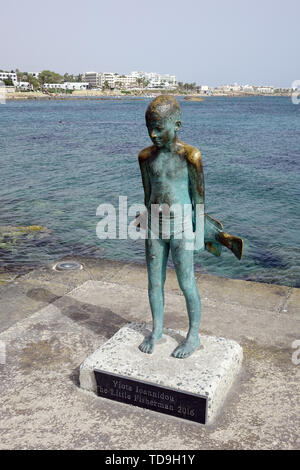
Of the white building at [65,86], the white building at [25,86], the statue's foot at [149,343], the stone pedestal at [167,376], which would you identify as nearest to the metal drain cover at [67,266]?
the stone pedestal at [167,376]

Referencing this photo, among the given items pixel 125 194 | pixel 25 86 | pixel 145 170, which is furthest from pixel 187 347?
pixel 25 86

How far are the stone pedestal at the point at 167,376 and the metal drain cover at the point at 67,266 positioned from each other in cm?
301

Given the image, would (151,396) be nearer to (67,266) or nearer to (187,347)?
(187,347)

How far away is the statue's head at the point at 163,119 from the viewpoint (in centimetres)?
357

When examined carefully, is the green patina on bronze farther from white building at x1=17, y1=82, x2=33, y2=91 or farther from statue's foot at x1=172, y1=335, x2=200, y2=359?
white building at x1=17, y1=82, x2=33, y2=91

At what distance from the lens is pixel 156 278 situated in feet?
13.6

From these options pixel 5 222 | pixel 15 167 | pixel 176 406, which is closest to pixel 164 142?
pixel 176 406

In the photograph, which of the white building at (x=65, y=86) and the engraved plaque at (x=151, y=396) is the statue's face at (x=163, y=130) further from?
the white building at (x=65, y=86)

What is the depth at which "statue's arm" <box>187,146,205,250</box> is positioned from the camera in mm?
3725

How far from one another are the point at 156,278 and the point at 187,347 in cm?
68

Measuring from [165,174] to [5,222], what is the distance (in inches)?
401

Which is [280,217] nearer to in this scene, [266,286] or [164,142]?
[266,286]

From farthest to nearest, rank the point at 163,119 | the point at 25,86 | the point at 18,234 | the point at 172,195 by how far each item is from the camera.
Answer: the point at 25,86, the point at 18,234, the point at 172,195, the point at 163,119

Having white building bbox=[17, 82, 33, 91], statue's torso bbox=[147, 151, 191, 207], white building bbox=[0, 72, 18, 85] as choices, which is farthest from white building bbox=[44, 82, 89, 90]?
statue's torso bbox=[147, 151, 191, 207]
